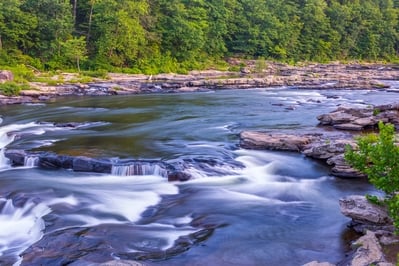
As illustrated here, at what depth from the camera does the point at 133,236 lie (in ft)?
27.9

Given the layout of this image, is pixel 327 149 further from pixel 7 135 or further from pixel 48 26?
pixel 48 26

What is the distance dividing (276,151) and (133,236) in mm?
7094

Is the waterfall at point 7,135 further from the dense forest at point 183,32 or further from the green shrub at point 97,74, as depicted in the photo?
the dense forest at point 183,32

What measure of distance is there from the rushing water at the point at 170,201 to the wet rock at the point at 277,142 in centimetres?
39

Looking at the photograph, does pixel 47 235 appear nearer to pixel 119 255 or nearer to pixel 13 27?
pixel 119 255

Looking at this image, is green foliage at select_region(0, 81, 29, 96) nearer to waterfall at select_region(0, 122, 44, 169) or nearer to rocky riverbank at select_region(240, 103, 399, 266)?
waterfall at select_region(0, 122, 44, 169)

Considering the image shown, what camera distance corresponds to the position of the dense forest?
127 feet

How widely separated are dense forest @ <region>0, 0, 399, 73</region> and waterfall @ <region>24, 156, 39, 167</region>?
82.7 ft

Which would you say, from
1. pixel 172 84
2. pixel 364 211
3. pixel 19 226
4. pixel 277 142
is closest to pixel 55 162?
pixel 19 226

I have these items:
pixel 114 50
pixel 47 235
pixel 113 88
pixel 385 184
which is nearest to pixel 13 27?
pixel 114 50

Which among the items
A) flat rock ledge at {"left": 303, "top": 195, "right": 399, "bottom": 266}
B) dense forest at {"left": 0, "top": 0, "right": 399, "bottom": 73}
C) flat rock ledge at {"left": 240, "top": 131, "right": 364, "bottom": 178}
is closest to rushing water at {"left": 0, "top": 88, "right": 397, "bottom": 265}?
flat rock ledge at {"left": 240, "top": 131, "right": 364, "bottom": 178}

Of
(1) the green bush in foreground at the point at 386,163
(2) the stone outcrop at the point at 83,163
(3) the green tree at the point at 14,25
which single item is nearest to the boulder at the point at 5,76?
(3) the green tree at the point at 14,25

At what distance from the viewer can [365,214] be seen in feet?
26.6

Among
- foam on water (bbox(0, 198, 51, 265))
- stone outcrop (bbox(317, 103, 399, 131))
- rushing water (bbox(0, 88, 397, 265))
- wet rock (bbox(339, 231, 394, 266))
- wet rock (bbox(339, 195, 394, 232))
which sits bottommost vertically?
foam on water (bbox(0, 198, 51, 265))
